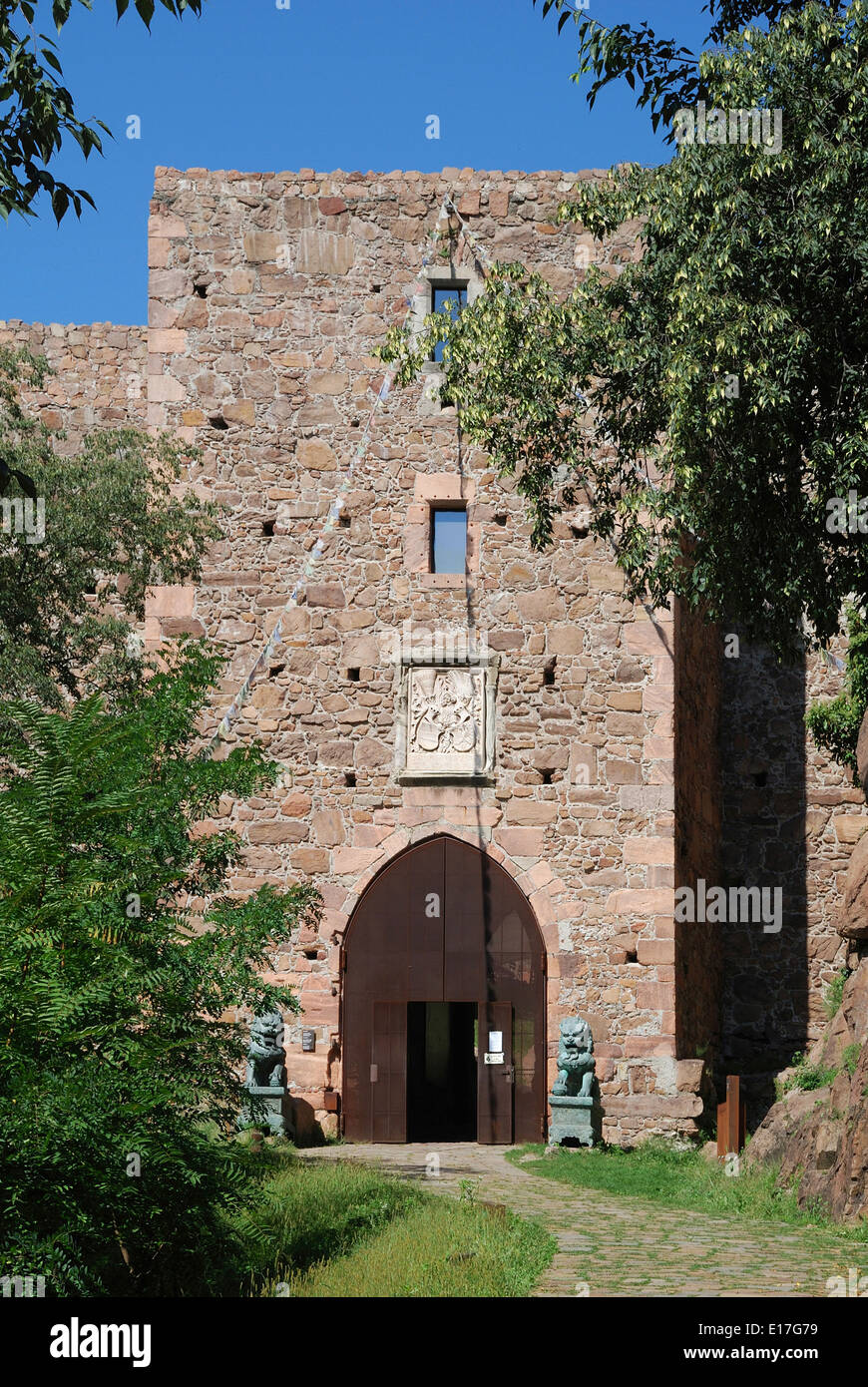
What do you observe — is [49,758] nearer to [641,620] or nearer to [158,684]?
[158,684]

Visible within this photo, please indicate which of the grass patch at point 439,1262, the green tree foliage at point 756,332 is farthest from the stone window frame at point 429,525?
the grass patch at point 439,1262

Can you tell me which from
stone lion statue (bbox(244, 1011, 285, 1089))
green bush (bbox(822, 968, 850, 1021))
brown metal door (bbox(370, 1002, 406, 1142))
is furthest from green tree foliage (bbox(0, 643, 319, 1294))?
green bush (bbox(822, 968, 850, 1021))

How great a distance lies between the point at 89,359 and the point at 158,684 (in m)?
11.2

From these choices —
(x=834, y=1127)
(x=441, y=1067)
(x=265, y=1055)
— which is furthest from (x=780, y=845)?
→ (x=834, y=1127)

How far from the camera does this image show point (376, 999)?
16.2 m

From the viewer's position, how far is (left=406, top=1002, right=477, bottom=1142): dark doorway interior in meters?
21.5

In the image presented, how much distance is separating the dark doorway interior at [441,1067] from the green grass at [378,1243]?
8695 mm

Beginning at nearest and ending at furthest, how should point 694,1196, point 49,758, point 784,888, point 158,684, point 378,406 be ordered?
point 49,758 < point 158,684 < point 694,1196 < point 378,406 < point 784,888

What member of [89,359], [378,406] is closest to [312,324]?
[378,406]

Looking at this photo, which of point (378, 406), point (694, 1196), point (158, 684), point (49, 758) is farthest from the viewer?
point (378, 406)

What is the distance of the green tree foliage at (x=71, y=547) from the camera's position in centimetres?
1394

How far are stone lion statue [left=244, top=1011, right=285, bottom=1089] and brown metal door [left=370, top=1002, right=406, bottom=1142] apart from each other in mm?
1225

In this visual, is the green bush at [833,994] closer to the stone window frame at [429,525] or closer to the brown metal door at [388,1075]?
the brown metal door at [388,1075]

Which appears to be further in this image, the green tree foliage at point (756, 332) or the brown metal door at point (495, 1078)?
the brown metal door at point (495, 1078)
